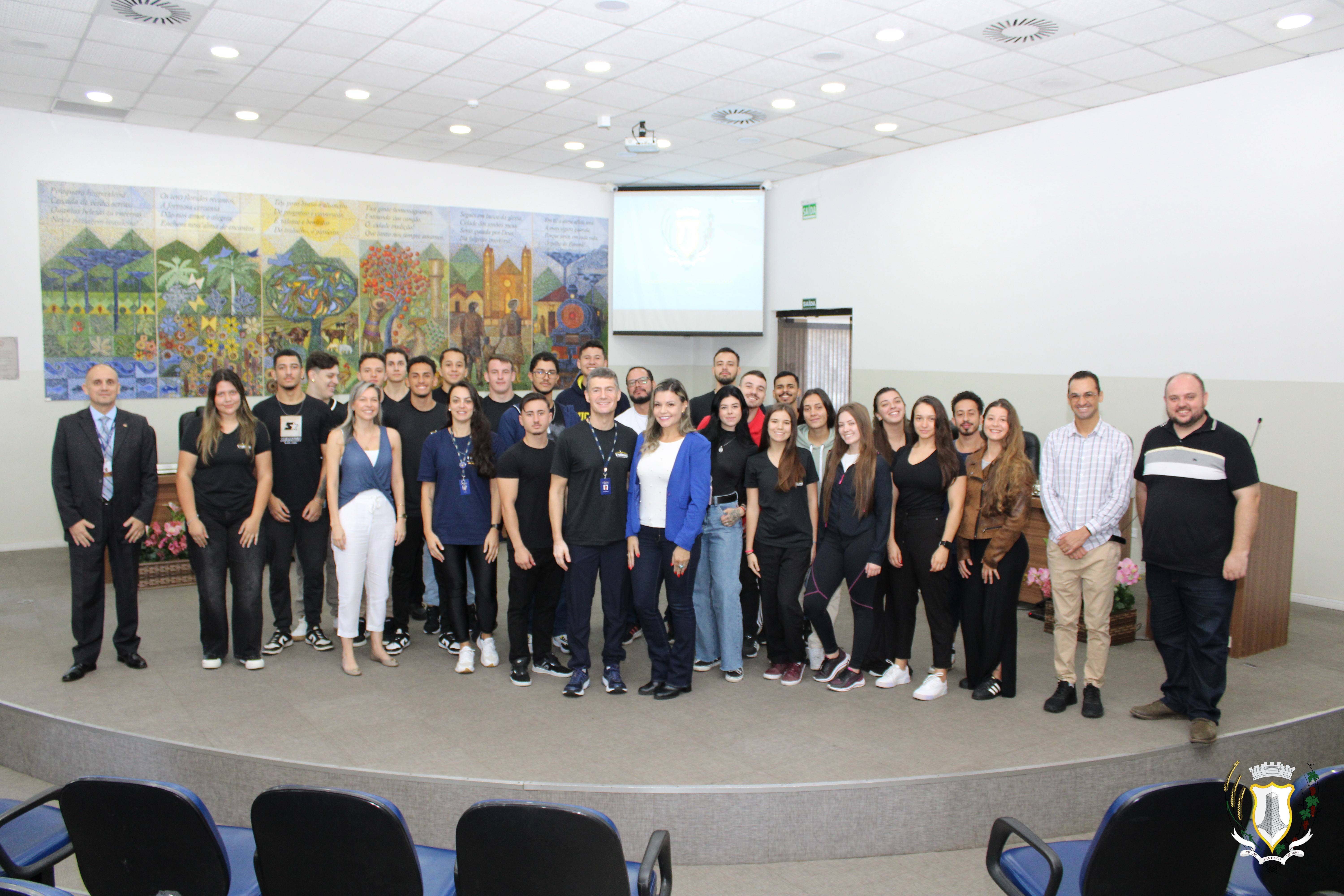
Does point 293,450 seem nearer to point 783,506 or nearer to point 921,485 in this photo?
point 783,506

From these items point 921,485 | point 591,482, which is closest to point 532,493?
point 591,482

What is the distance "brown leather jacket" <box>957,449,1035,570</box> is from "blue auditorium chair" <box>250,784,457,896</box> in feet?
9.28

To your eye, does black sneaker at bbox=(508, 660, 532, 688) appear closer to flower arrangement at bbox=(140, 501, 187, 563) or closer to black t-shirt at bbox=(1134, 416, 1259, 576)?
black t-shirt at bbox=(1134, 416, 1259, 576)

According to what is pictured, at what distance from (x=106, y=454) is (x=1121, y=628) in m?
5.42

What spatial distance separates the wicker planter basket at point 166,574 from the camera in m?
6.28

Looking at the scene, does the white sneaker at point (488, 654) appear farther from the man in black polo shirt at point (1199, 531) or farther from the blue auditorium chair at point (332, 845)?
the man in black polo shirt at point (1199, 531)

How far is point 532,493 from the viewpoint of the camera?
429cm

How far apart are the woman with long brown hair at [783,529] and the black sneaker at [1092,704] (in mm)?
1278

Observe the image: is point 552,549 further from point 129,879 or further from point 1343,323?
point 1343,323

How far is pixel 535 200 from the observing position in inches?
380

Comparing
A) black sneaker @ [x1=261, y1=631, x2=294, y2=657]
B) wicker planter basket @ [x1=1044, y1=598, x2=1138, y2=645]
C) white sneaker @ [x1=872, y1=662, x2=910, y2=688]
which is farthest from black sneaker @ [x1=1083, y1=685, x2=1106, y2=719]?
black sneaker @ [x1=261, y1=631, x2=294, y2=657]

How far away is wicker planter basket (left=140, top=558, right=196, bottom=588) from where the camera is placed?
6277 mm

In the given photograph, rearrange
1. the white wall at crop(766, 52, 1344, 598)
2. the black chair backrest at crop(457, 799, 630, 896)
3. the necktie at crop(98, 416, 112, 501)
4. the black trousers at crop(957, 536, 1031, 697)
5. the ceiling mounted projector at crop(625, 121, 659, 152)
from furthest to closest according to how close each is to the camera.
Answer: the ceiling mounted projector at crop(625, 121, 659, 152), the white wall at crop(766, 52, 1344, 598), the necktie at crop(98, 416, 112, 501), the black trousers at crop(957, 536, 1031, 697), the black chair backrest at crop(457, 799, 630, 896)

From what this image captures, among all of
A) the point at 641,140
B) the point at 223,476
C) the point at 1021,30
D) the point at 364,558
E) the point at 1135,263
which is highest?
the point at 1021,30
